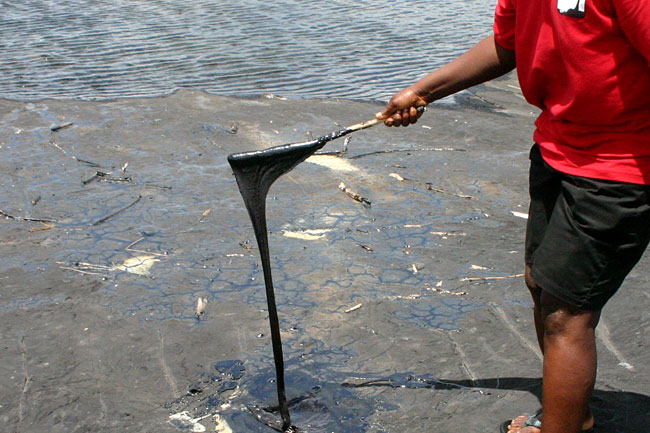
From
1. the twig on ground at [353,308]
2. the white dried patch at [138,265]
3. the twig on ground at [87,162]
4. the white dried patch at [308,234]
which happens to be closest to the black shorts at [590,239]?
the twig on ground at [353,308]

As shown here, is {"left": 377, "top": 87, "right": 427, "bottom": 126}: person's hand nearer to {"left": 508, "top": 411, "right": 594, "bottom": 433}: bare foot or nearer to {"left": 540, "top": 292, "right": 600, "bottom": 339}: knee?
{"left": 540, "top": 292, "right": 600, "bottom": 339}: knee

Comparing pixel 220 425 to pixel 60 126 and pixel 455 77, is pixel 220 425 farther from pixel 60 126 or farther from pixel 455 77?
pixel 60 126

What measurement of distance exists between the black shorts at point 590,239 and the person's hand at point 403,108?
0.62m

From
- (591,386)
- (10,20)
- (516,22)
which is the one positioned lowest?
(10,20)

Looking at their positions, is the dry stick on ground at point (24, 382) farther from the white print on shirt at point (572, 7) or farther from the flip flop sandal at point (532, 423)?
the white print on shirt at point (572, 7)

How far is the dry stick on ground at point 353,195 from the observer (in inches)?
193

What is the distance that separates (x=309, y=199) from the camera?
4.97 meters

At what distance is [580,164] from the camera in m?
2.27

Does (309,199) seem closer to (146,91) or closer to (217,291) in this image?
(217,291)

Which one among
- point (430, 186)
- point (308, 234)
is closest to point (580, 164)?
point (308, 234)

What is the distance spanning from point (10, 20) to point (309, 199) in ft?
28.0

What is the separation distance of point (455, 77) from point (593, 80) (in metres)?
0.72

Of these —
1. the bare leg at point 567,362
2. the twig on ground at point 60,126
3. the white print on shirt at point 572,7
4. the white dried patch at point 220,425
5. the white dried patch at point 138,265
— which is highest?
the white print on shirt at point 572,7

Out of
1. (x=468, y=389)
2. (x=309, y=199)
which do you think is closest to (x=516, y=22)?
(x=468, y=389)
